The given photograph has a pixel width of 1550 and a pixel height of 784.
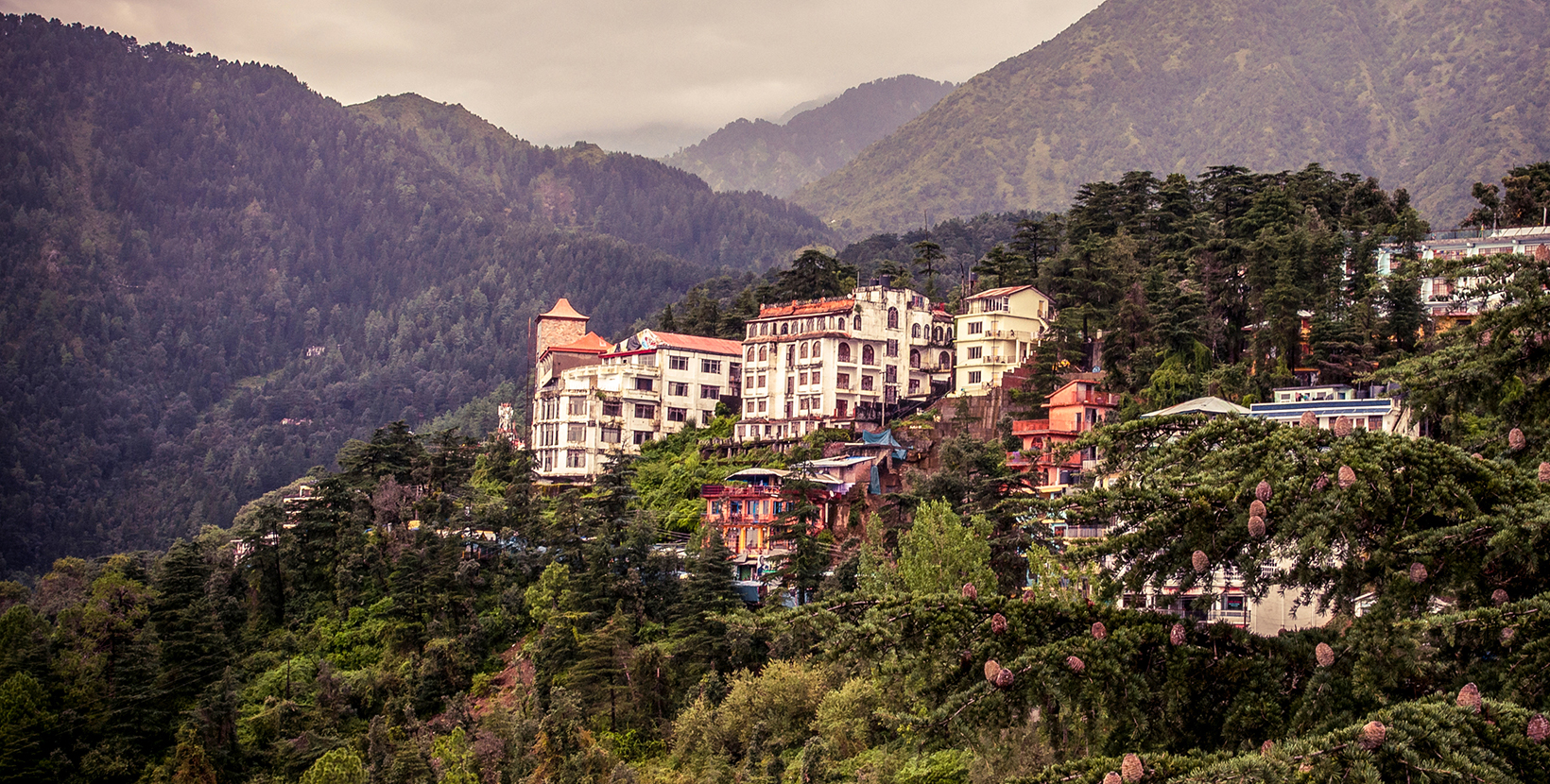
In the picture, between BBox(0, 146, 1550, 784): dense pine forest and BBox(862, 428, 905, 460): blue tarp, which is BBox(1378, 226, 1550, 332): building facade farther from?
BBox(862, 428, 905, 460): blue tarp

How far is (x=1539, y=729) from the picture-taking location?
10.7 meters

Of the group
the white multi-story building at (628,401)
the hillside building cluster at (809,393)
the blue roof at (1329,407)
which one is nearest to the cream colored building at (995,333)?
the hillside building cluster at (809,393)

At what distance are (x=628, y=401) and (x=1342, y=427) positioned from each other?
197ft

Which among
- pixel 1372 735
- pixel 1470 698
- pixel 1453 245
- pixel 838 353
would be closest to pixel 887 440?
pixel 838 353

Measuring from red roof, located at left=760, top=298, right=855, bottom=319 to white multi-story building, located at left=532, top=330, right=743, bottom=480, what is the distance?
439cm

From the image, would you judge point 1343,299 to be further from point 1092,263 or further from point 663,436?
point 663,436

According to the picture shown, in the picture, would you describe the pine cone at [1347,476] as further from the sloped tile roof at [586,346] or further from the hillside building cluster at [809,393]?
the sloped tile roof at [586,346]

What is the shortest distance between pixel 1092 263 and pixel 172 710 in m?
45.7

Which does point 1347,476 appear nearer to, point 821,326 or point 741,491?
point 741,491

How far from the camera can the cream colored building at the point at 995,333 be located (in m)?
66.8

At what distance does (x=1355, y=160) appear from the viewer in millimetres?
190125

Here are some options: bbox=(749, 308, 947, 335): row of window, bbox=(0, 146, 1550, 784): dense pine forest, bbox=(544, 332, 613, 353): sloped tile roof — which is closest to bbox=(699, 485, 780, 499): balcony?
bbox=(0, 146, 1550, 784): dense pine forest

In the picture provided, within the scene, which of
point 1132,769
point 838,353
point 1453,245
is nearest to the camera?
point 1132,769

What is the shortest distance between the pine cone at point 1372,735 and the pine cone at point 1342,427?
286 cm
